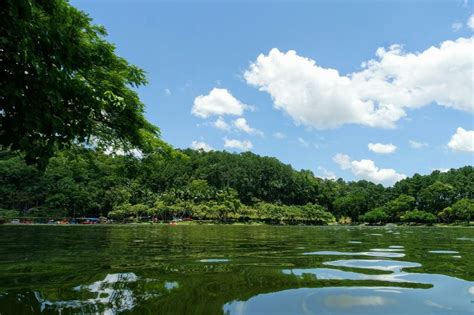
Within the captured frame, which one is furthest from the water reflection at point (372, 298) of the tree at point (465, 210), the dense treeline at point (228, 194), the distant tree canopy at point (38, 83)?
the tree at point (465, 210)

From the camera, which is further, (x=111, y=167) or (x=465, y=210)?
(x=465, y=210)

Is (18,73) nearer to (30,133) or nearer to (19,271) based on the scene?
(30,133)

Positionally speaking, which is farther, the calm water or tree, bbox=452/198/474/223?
tree, bbox=452/198/474/223

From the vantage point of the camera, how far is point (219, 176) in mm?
148875

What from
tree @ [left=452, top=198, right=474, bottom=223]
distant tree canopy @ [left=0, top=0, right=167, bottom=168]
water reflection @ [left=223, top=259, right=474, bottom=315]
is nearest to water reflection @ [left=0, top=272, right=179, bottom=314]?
water reflection @ [left=223, top=259, right=474, bottom=315]

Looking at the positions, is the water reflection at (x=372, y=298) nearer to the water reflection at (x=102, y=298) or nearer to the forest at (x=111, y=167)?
the water reflection at (x=102, y=298)

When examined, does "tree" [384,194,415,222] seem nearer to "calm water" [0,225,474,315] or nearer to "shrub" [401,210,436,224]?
"shrub" [401,210,436,224]

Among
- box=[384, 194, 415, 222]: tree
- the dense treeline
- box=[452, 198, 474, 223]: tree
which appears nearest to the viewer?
the dense treeline

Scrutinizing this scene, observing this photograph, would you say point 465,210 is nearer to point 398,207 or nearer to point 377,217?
point 398,207

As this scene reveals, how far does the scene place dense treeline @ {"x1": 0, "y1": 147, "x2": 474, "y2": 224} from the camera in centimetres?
10519

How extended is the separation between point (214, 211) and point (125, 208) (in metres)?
24.5

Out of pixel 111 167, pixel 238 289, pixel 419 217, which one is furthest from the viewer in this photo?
pixel 419 217

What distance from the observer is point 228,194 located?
131750 millimetres

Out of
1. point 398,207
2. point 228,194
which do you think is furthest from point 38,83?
point 398,207
